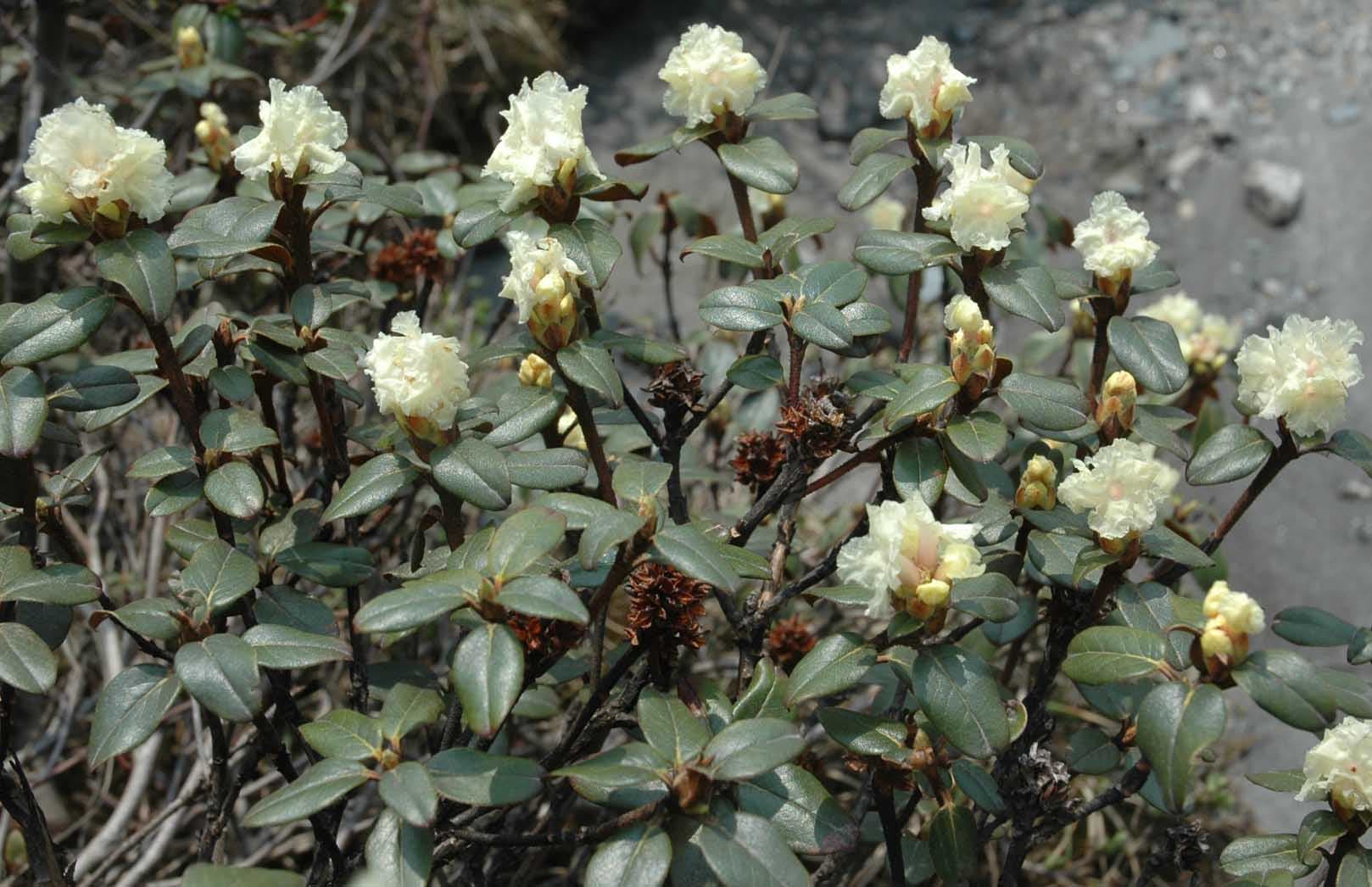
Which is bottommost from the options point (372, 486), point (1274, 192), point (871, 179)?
point (1274, 192)

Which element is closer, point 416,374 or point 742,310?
point 416,374

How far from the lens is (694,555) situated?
1.23 m

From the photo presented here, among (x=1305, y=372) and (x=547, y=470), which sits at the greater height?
(x=1305, y=372)

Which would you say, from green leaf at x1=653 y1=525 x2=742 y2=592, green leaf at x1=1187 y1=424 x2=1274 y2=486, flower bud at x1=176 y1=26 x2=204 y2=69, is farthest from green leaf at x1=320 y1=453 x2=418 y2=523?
flower bud at x1=176 y1=26 x2=204 y2=69

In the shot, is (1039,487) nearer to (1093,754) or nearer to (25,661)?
(1093,754)

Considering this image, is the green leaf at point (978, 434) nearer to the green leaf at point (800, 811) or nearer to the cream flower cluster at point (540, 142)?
the green leaf at point (800, 811)

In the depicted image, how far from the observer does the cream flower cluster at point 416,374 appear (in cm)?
130

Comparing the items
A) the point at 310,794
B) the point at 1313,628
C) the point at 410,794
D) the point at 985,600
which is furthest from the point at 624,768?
the point at 1313,628

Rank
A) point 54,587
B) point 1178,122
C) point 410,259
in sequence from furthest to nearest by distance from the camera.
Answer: point 1178,122, point 410,259, point 54,587

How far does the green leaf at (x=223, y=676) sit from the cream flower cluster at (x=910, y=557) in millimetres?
610

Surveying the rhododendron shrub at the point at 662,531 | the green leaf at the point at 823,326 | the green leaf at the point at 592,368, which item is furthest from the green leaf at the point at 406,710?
the green leaf at the point at 823,326

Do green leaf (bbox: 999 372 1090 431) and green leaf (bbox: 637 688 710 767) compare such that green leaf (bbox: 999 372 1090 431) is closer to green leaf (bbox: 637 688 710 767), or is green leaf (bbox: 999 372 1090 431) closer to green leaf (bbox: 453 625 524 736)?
green leaf (bbox: 637 688 710 767)

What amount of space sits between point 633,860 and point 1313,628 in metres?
0.94

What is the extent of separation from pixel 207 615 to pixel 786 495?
2.32 feet
